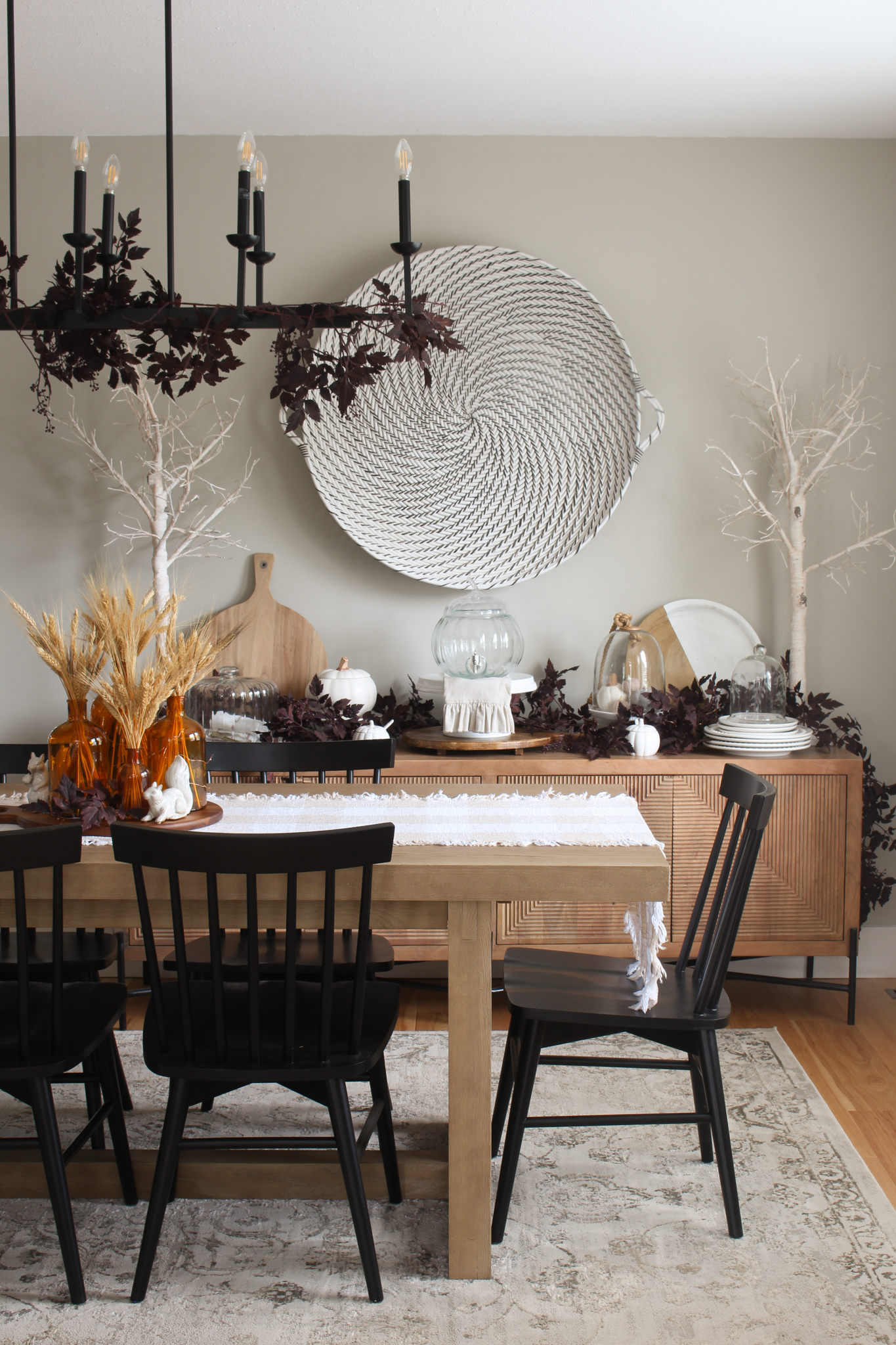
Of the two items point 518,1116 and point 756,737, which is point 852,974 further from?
point 518,1116

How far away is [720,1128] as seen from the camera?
6.21ft

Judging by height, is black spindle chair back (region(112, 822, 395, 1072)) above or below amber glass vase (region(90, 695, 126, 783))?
below

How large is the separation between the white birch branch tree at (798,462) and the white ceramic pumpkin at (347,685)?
4.21 ft

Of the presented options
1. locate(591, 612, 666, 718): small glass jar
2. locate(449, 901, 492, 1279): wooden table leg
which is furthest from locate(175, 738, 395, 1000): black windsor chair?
locate(591, 612, 666, 718): small glass jar

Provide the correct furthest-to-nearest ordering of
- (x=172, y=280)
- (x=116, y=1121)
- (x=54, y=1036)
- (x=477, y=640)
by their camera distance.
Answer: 1. (x=477, y=640)
2. (x=116, y=1121)
3. (x=172, y=280)
4. (x=54, y=1036)

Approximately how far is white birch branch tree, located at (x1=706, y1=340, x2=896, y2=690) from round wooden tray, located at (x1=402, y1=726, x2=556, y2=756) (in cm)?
88

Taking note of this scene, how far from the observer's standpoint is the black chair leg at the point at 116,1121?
1908 millimetres

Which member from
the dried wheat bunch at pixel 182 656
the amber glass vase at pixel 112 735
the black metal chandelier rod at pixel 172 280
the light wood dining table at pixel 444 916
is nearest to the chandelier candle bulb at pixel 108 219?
the black metal chandelier rod at pixel 172 280

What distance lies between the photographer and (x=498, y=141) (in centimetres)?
329

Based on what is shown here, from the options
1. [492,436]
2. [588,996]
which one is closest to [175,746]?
[588,996]

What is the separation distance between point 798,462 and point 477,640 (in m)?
1.16

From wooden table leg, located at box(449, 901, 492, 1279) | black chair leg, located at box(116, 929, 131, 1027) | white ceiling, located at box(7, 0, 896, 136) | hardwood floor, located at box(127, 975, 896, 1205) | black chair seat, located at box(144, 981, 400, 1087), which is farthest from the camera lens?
white ceiling, located at box(7, 0, 896, 136)

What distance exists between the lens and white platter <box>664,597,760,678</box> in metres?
3.35

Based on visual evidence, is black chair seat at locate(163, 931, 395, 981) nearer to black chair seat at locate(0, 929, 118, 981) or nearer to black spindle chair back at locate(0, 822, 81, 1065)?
black chair seat at locate(0, 929, 118, 981)
